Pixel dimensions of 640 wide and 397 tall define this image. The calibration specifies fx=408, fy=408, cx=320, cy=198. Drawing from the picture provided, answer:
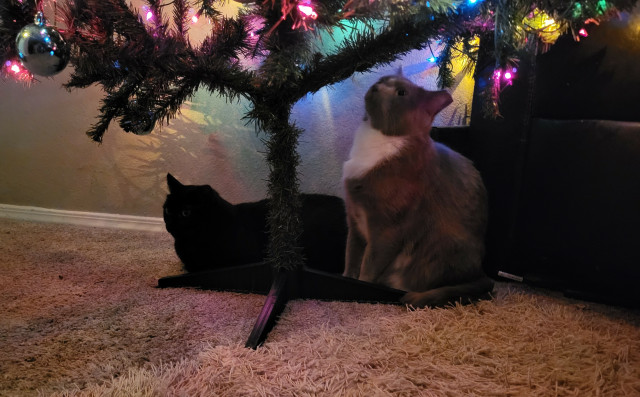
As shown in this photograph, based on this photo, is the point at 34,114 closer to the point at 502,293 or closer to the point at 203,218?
the point at 203,218

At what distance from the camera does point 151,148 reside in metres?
1.63

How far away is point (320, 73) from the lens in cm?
83

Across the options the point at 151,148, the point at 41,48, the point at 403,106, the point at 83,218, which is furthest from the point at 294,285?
the point at 83,218

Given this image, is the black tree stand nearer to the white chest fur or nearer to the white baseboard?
the white chest fur

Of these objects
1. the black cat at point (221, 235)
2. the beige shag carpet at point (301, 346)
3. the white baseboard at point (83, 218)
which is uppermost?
the black cat at point (221, 235)

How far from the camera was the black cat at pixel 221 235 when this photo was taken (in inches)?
43.3

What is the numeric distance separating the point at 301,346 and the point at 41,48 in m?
0.67

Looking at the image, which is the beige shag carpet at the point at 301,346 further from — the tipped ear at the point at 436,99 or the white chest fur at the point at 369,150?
the tipped ear at the point at 436,99

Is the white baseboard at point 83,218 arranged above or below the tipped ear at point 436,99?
below

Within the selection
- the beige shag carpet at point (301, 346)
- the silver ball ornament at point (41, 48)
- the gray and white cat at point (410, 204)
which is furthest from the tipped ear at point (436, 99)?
the silver ball ornament at point (41, 48)

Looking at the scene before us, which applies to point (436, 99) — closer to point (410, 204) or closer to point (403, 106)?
point (403, 106)

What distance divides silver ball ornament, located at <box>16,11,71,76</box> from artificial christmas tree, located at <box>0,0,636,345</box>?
69mm

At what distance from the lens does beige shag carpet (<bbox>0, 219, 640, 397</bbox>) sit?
63 centimetres

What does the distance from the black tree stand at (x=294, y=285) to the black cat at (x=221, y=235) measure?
0.09 meters
